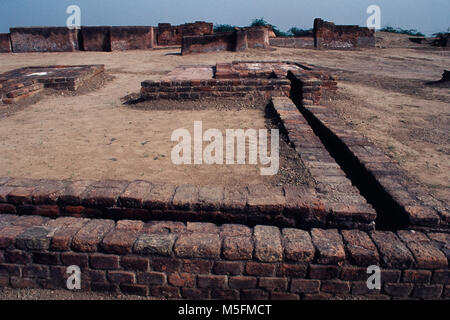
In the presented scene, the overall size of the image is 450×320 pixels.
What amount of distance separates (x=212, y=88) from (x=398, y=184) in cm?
361

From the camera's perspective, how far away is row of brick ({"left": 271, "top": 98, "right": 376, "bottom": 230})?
6.63 feet

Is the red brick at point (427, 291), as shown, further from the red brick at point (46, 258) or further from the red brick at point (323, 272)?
the red brick at point (46, 258)

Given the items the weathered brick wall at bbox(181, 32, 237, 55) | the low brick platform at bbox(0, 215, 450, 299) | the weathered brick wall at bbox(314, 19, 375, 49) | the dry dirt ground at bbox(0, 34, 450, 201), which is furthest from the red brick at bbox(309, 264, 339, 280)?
the weathered brick wall at bbox(314, 19, 375, 49)

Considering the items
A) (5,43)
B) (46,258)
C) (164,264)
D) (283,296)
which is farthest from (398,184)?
(5,43)

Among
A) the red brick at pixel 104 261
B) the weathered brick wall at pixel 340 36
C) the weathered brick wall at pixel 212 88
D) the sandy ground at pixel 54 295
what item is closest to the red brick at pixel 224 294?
the sandy ground at pixel 54 295

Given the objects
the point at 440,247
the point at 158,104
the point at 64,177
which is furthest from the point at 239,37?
the point at 440,247

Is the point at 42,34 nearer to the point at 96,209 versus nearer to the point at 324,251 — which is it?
the point at 96,209

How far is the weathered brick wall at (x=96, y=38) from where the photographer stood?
15.3 m

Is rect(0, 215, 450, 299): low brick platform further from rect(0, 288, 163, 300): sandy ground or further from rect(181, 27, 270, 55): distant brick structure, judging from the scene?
rect(181, 27, 270, 55): distant brick structure

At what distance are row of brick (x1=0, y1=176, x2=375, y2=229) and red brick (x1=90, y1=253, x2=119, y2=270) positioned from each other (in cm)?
35

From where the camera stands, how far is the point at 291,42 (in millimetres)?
16203

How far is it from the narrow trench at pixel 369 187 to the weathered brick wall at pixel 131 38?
14.1 metres

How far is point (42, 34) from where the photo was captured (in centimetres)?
1509

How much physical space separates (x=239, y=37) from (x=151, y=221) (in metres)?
12.7
